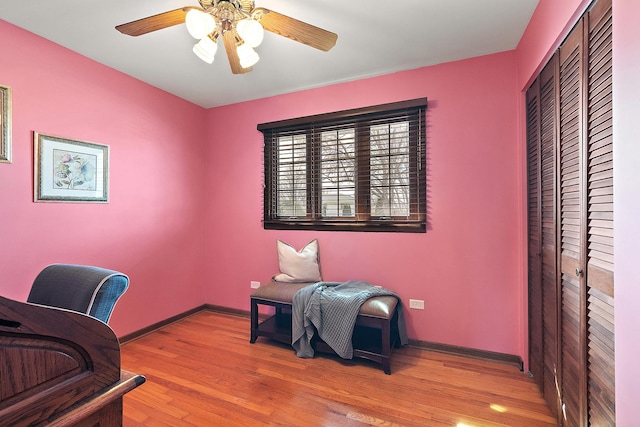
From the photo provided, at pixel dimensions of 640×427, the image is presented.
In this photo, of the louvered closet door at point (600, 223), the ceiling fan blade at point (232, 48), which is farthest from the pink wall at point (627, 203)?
the ceiling fan blade at point (232, 48)

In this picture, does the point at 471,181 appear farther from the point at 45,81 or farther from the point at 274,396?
the point at 45,81

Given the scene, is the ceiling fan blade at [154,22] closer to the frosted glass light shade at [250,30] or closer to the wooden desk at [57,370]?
the frosted glass light shade at [250,30]

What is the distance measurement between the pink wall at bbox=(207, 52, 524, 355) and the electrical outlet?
0.04 m

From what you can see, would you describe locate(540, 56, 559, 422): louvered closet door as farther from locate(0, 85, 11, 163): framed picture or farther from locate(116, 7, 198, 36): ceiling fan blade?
locate(0, 85, 11, 163): framed picture

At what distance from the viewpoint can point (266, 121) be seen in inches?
131

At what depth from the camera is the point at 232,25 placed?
5.42 feet

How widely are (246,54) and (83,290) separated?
1.51 metres

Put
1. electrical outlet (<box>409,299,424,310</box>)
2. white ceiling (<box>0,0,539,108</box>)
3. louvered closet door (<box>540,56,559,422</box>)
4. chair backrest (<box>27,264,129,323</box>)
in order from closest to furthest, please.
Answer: chair backrest (<box>27,264,129,323</box>) → louvered closet door (<box>540,56,559,422</box>) → white ceiling (<box>0,0,539,108</box>) → electrical outlet (<box>409,299,424,310</box>)

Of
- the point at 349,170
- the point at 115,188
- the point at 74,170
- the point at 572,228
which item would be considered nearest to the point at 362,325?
the point at 349,170

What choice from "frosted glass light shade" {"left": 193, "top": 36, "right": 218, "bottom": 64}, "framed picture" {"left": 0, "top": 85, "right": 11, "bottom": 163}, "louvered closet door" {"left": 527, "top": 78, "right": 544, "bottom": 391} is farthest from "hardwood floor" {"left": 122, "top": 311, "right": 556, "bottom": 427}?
"frosted glass light shade" {"left": 193, "top": 36, "right": 218, "bottom": 64}

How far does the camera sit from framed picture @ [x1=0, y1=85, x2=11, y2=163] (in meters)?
2.02

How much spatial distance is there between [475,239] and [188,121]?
3.36m

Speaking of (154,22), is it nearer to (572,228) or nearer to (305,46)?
(305,46)

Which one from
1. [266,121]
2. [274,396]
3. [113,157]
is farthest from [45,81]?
[274,396]
